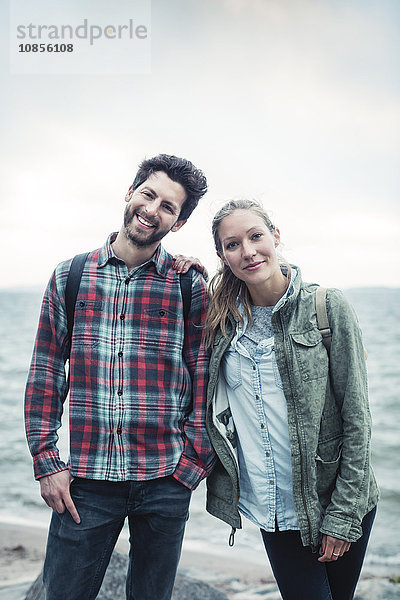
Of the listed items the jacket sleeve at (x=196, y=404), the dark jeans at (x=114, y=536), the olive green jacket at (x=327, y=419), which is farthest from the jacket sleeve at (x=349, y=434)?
the dark jeans at (x=114, y=536)

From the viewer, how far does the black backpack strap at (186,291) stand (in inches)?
99.1

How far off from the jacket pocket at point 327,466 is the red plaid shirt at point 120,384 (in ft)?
1.77

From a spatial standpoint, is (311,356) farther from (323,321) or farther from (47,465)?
(47,465)

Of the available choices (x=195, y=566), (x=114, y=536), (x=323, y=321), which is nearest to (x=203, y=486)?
(x=195, y=566)

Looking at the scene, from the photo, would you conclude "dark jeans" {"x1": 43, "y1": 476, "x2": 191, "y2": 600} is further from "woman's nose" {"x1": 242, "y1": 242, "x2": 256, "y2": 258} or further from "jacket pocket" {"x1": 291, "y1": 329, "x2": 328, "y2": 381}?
"woman's nose" {"x1": 242, "y1": 242, "x2": 256, "y2": 258}

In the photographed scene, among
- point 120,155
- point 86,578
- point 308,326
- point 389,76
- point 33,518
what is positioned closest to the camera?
point 308,326

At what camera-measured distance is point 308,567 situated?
84.5 inches

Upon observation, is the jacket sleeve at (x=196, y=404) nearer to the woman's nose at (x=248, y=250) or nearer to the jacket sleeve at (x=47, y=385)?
the woman's nose at (x=248, y=250)

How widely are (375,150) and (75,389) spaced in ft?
92.9

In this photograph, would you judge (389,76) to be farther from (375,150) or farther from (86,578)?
(86,578)

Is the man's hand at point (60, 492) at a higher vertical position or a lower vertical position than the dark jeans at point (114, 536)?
higher

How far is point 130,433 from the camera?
2328 millimetres

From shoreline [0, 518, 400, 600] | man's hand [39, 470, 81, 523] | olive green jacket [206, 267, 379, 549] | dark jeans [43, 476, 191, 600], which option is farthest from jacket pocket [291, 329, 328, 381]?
shoreline [0, 518, 400, 600]

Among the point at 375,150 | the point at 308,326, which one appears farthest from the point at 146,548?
the point at 375,150
